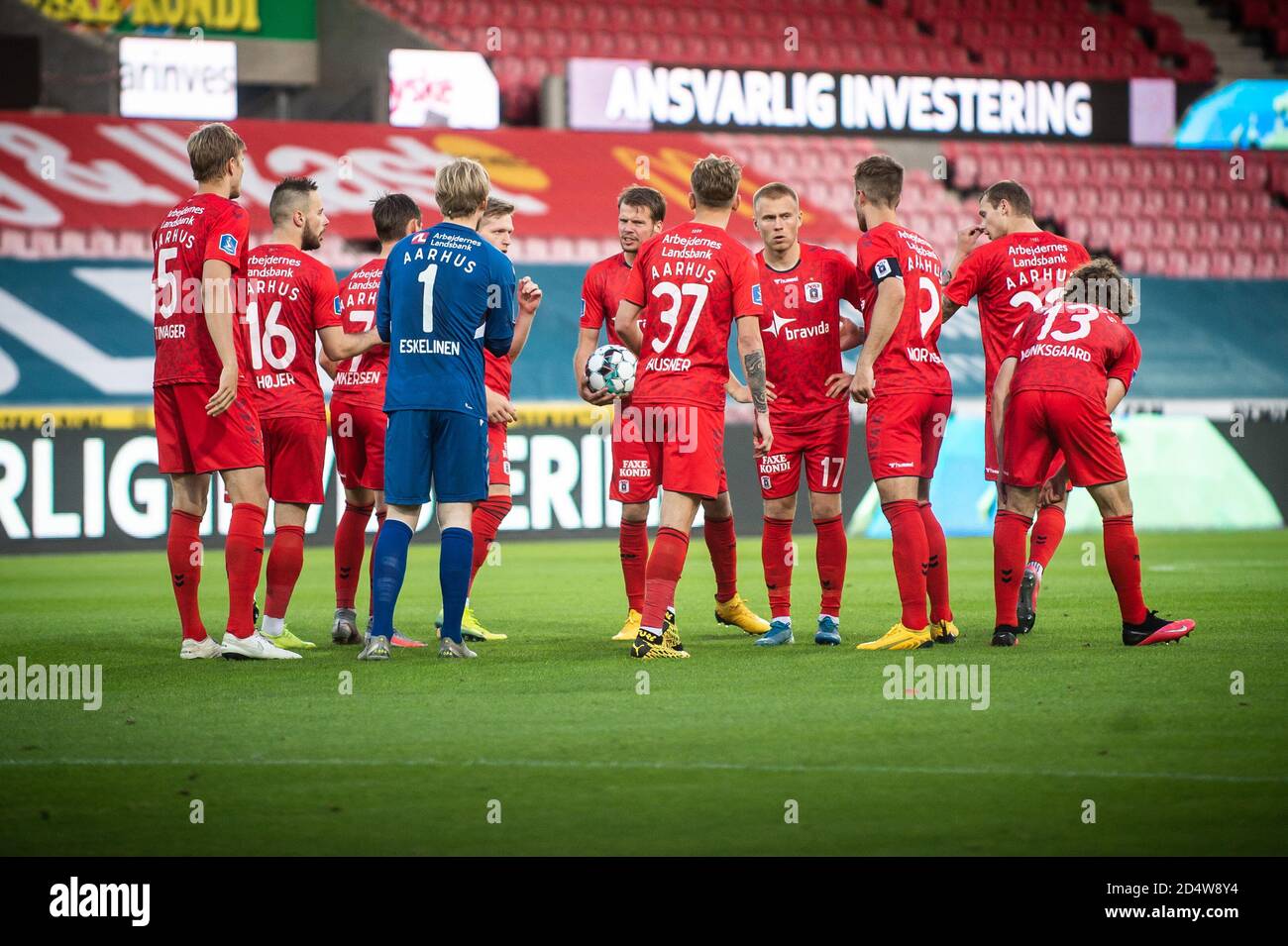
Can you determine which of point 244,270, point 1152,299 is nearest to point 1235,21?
point 1152,299

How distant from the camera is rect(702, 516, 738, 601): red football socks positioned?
7.89 m

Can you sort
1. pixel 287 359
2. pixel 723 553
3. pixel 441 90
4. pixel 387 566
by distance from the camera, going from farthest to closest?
pixel 441 90, pixel 723 553, pixel 287 359, pixel 387 566

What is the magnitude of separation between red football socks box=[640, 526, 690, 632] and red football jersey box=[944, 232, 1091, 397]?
2.14 m

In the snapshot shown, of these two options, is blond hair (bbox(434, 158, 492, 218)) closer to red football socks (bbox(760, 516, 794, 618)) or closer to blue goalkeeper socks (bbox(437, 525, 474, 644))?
blue goalkeeper socks (bbox(437, 525, 474, 644))

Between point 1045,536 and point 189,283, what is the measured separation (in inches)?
173

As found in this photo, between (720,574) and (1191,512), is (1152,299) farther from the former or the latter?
(720,574)

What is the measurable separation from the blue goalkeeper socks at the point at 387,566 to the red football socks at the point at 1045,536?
3338 millimetres

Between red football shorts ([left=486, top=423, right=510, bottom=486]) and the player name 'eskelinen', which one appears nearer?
the player name 'eskelinen'

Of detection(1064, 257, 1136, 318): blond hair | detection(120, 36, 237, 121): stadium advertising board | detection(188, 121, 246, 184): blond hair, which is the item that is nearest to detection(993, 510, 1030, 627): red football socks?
detection(1064, 257, 1136, 318): blond hair

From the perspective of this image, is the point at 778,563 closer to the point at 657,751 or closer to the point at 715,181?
the point at 715,181

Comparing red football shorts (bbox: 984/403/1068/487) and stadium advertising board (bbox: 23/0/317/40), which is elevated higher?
stadium advertising board (bbox: 23/0/317/40)

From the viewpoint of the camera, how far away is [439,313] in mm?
6594

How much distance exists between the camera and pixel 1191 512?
57.7 ft

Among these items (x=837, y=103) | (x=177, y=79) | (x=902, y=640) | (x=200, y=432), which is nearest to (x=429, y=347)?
(x=200, y=432)
